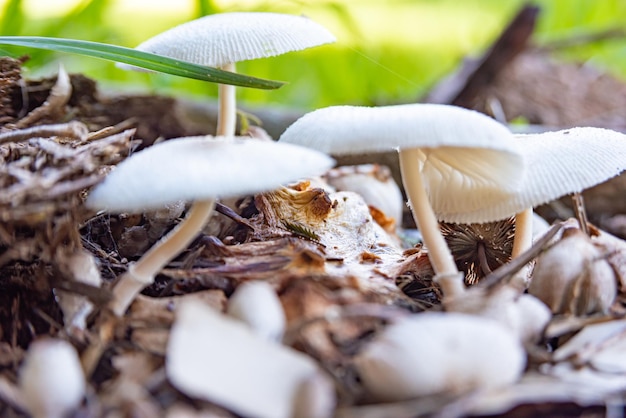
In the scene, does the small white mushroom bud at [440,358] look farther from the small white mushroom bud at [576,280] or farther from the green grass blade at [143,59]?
the green grass blade at [143,59]

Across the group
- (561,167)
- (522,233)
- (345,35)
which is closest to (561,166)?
(561,167)

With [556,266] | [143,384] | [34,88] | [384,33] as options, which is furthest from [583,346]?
[384,33]

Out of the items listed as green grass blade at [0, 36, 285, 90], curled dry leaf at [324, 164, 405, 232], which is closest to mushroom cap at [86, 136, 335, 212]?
green grass blade at [0, 36, 285, 90]

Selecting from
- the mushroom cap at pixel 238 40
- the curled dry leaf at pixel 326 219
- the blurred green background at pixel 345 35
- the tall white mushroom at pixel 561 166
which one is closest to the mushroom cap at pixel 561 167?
the tall white mushroom at pixel 561 166

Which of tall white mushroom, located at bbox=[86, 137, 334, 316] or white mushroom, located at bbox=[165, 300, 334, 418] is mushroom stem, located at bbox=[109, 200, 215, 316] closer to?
tall white mushroom, located at bbox=[86, 137, 334, 316]

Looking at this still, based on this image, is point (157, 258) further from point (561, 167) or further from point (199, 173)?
point (561, 167)
